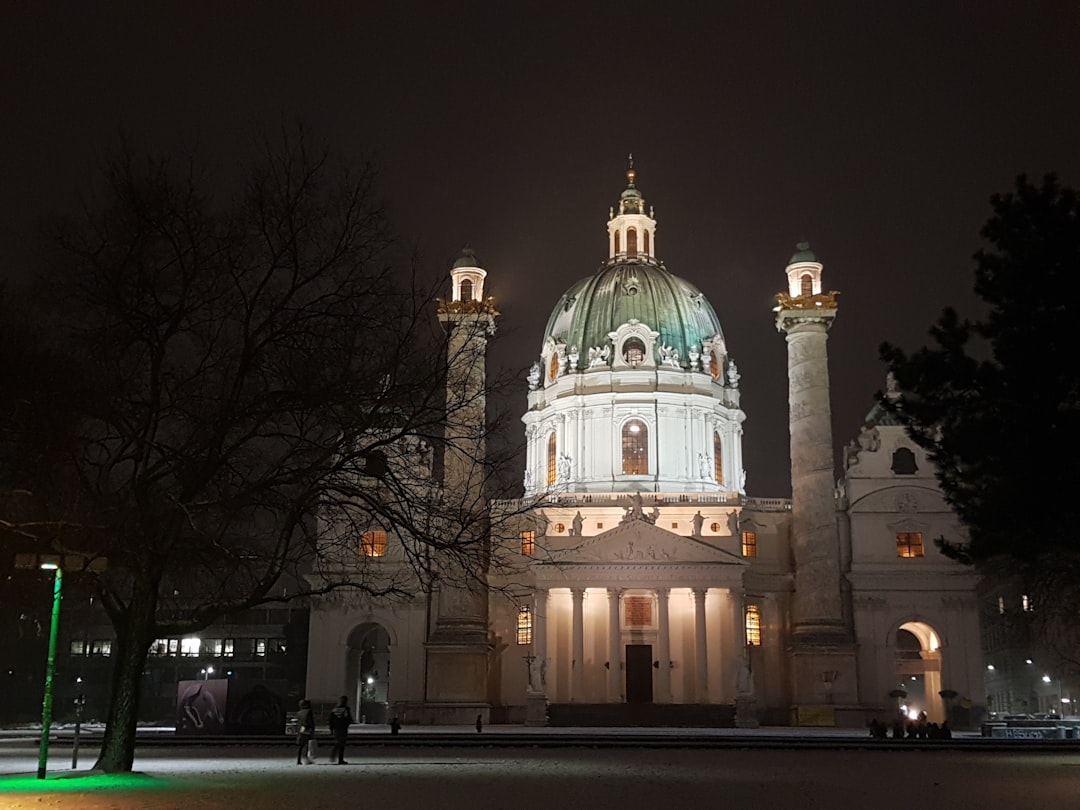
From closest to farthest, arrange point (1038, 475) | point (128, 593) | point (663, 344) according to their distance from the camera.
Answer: point (1038, 475) → point (128, 593) → point (663, 344)

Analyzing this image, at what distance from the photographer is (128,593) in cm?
5484

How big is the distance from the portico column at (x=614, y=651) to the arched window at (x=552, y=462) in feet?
50.2

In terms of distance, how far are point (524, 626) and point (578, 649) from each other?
6015 mm

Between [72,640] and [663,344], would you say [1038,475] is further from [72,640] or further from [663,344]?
[72,640]

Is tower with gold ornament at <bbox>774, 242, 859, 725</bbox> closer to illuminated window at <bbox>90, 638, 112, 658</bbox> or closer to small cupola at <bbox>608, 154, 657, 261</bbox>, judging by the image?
small cupola at <bbox>608, 154, 657, 261</bbox>

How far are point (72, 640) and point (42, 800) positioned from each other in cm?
7556

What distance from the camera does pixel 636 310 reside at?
278 feet

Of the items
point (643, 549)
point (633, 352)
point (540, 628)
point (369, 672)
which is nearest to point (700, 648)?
point (643, 549)

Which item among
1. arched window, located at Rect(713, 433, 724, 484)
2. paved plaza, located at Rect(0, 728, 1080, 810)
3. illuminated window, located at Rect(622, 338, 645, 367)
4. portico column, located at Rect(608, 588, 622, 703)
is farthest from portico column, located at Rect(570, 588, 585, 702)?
paved plaza, located at Rect(0, 728, 1080, 810)

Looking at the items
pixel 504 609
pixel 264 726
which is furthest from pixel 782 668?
pixel 264 726

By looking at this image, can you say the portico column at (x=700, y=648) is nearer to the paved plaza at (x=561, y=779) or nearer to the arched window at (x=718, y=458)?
the arched window at (x=718, y=458)


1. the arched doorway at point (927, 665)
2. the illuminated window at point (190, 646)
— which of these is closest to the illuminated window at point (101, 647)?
the illuminated window at point (190, 646)

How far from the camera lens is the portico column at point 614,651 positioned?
67250 mm

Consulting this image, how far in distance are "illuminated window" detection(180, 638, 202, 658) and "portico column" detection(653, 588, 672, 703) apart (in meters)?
39.5
